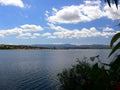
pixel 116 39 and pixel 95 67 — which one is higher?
pixel 116 39

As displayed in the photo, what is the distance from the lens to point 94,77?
13.0ft

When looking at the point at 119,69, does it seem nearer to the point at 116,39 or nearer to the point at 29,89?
the point at 116,39

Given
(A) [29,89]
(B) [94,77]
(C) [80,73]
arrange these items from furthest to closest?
(A) [29,89] < (C) [80,73] < (B) [94,77]

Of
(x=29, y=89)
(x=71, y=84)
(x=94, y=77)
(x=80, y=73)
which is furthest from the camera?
(x=29, y=89)

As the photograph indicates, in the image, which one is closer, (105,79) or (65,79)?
Result: (105,79)

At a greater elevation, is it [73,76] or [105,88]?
[105,88]

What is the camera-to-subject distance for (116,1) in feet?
11.7

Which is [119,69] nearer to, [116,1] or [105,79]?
[105,79]

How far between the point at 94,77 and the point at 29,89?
3078 centimetres

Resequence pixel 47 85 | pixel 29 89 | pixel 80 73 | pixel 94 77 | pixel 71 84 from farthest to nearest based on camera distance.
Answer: pixel 47 85, pixel 29 89, pixel 71 84, pixel 80 73, pixel 94 77

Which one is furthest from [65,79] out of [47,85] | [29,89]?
[47,85]

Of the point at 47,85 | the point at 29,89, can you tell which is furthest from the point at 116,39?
the point at 47,85

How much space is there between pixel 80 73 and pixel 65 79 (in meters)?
2.52

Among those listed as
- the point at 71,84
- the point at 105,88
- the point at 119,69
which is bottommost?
the point at 71,84
